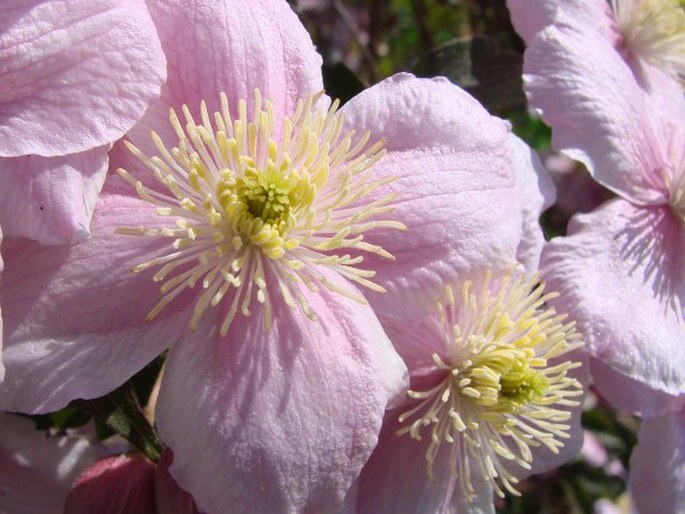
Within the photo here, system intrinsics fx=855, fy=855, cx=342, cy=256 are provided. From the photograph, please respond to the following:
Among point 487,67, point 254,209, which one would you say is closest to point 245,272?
point 254,209

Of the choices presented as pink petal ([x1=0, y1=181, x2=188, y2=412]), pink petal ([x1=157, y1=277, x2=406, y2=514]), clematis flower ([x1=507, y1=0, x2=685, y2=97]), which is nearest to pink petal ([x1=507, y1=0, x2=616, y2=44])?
clematis flower ([x1=507, y1=0, x2=685, y2=97])

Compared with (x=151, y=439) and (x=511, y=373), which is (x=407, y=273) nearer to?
(x=511, y=373)

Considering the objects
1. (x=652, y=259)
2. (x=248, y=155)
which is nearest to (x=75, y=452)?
(x=248, y=155)

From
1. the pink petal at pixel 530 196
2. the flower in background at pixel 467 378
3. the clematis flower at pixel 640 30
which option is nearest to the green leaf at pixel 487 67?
the clematis flower at pixel 640 30

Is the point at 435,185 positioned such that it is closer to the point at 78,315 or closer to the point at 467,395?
the point at 467,395

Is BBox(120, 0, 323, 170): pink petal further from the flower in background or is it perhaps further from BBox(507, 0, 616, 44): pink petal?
BBox(507, 0, 616, 44): pink petal
